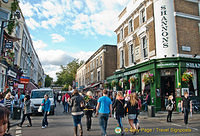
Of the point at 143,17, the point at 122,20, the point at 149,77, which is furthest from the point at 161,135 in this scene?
the point at 122,20

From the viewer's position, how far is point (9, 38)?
57.4 ft

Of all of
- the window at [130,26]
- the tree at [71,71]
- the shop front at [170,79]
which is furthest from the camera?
the tree at [71,71]

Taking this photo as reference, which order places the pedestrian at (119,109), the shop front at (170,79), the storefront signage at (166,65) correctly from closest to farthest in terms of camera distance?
1. the pedestrian at (119,109)
2. the shop front at (170,79)
3. the storefront signage at (166,65)

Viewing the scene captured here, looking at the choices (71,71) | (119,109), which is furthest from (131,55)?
(71,71)

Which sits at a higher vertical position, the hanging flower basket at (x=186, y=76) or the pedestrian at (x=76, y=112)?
the hanging flower basket at (x=186, y=76)

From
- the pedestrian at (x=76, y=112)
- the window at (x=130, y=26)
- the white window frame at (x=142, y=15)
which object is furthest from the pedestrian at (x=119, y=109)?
the window at (x=130, y=26)

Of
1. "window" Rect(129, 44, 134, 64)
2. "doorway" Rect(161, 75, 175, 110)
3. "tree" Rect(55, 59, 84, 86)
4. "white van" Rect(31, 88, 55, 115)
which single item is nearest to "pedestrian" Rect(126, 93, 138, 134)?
"white van" Rect(31, 88, 55, 115)

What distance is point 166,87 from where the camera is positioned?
1588cm

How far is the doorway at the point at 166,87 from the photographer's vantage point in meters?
15.6

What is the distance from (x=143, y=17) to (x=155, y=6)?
2559 mm

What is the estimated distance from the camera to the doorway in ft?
51.3

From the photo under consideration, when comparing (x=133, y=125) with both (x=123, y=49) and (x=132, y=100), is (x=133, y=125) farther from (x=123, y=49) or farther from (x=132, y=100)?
(x=123, y=49)

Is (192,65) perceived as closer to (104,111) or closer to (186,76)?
(186,76)

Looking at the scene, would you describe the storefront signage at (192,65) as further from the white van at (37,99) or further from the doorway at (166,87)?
the white van at (37,99)
